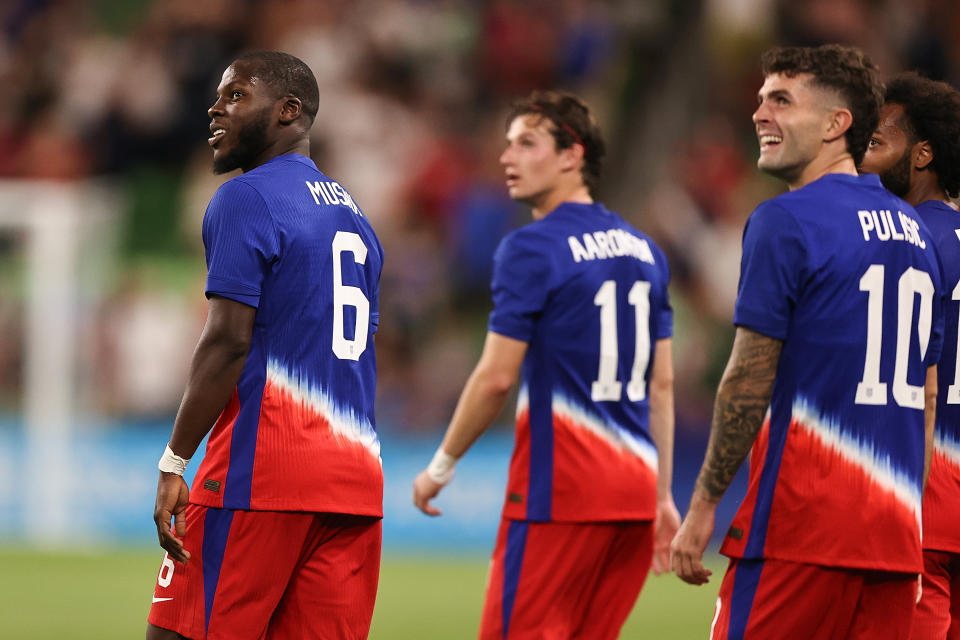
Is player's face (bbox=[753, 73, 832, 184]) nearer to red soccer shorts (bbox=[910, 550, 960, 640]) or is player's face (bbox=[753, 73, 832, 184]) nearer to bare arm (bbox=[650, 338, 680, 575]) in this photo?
red soccer shorts (bbox=[910, 550, 960, 640])

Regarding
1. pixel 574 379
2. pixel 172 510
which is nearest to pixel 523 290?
pixel 574 379

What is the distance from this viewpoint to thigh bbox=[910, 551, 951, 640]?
13.9 feet

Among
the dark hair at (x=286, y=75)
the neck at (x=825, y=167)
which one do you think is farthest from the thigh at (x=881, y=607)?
the dark hair at (x=286, y=75)

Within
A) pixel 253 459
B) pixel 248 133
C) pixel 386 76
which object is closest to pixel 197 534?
pixel 253 459

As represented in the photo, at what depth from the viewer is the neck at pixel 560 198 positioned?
5.52 metres

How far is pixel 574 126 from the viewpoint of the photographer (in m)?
5.60

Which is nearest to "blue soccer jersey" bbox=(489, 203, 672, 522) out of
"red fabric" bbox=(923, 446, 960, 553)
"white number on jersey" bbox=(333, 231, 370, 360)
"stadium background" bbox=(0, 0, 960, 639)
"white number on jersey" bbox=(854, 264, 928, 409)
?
"white number on jersey" bbox=(333, 231, 370, 360)

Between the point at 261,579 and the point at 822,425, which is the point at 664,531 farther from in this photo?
the point at 261,579

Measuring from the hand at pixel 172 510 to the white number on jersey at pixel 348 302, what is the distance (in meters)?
0.60

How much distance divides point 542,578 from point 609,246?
4.17 feet

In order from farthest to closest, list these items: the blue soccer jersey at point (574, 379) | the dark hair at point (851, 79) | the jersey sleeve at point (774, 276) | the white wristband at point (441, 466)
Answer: the white wristband at point (441, 466), the blue soccer jersey at point (574, 379), the dark hair at point (851, 79), the jersey sleeve at point (774, 276)

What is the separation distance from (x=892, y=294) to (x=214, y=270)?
6.19 ft

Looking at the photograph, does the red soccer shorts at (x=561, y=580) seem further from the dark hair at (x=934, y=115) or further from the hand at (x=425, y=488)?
the dark hair at (x=934, y=115)

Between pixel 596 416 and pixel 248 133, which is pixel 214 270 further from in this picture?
pixel 596 416
